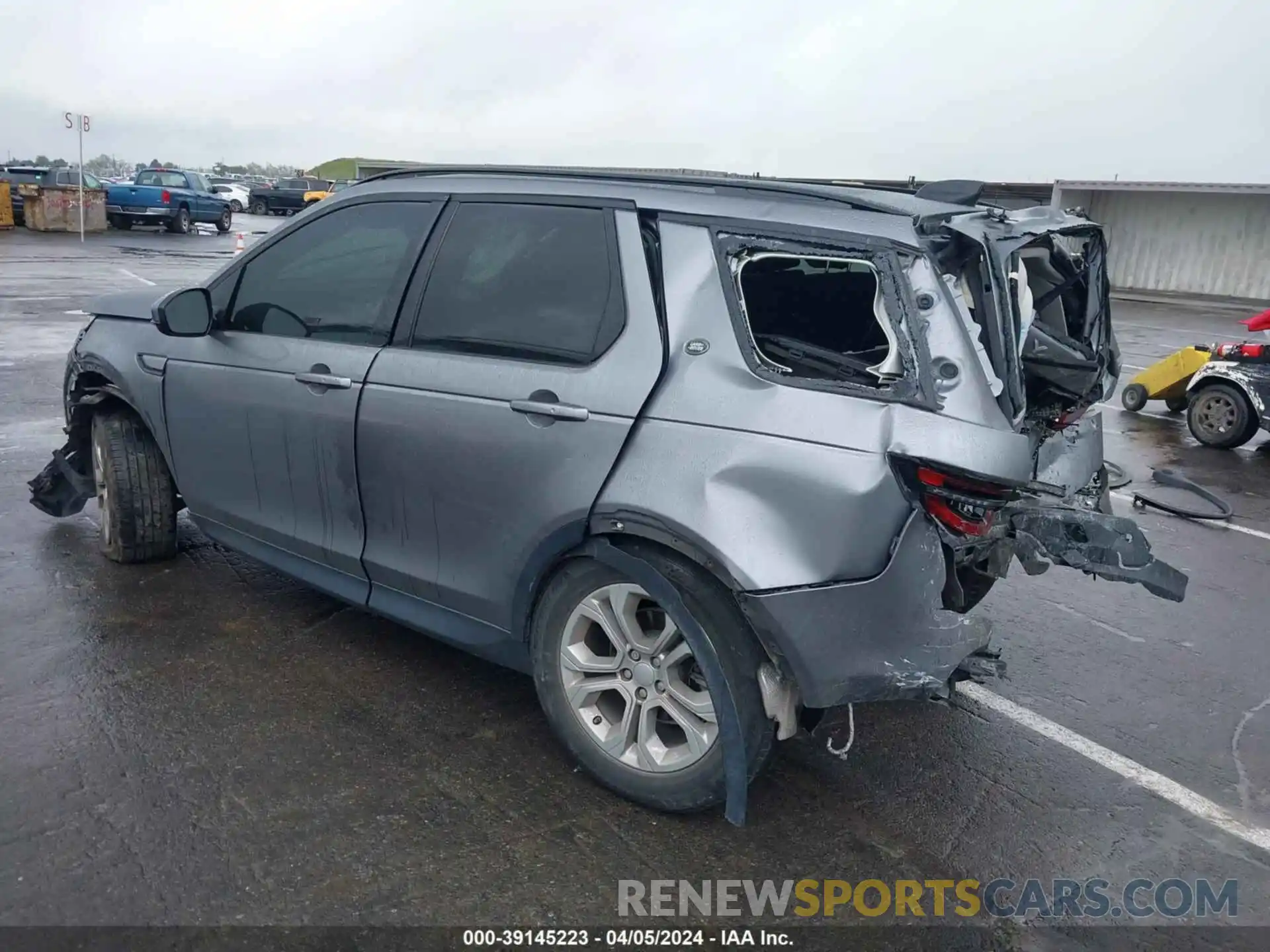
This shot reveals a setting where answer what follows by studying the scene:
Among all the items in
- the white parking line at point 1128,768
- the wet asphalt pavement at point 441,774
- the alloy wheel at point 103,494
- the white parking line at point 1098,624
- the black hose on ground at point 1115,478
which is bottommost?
the wet asphalt pavement at point 441,774

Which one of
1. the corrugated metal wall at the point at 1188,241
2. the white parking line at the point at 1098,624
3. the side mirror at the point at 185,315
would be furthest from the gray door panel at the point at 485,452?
the corrugated metal wall at the point at 1188,241

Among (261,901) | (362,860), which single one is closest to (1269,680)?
(362,860)

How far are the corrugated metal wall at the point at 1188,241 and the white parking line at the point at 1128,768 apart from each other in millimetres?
28585

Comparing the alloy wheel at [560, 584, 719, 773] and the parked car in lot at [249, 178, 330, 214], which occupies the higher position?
the parked car in lot at [249, 178, 330, 214]

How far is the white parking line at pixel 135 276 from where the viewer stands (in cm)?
1770

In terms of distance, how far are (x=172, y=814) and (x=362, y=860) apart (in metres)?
0.63

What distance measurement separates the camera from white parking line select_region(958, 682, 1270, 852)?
336 cm

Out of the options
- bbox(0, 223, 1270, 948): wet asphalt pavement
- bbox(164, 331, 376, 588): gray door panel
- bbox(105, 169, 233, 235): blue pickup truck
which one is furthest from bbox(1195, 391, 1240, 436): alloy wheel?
bbox(105, 169, 233, 235): blue pickup truck

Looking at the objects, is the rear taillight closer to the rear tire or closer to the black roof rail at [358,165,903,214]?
the black roof rail at [358,165,903,214]

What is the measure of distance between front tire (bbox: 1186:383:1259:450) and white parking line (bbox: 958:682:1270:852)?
6023 millimetres

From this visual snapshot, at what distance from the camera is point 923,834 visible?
127 inches

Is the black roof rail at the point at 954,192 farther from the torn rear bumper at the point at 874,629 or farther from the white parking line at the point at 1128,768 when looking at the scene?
the white parking line at the point at 1128,768

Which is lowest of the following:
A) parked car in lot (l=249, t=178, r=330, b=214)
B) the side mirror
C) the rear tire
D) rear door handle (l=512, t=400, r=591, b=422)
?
the rear tire

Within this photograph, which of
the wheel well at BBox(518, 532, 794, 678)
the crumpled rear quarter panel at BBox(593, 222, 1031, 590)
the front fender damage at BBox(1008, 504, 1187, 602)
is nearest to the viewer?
the crumpled rear quarter panel at BBox(593, 222, 1031, 590)
